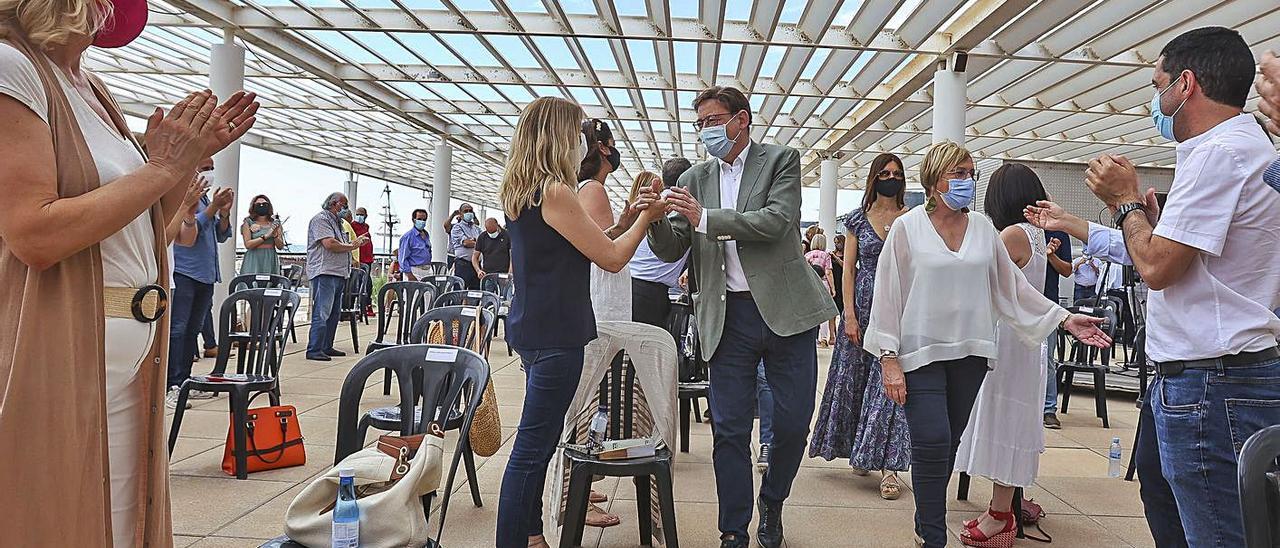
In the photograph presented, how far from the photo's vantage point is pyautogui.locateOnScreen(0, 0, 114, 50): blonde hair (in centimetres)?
150

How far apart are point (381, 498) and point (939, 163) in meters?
2.37

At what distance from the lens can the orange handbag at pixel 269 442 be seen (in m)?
4.40

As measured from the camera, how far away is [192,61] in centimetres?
1289

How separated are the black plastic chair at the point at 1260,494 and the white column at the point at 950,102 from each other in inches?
345

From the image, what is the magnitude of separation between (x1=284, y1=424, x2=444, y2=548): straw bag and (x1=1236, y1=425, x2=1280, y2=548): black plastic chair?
1837mm

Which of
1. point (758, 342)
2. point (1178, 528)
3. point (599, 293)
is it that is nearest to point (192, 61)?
point (599, 293)

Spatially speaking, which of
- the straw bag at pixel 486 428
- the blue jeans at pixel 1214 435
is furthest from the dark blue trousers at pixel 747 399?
the blue jeans at pixel 1214 435

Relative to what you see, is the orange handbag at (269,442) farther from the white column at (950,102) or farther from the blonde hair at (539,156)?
the white column at (950,102)

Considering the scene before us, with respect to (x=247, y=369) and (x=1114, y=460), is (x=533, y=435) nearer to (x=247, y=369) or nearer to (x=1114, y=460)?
(x=247, y=369)

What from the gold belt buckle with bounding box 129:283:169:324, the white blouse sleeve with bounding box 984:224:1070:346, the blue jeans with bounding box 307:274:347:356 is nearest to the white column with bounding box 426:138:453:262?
the blue jeans with bounding box 307:274:347:356

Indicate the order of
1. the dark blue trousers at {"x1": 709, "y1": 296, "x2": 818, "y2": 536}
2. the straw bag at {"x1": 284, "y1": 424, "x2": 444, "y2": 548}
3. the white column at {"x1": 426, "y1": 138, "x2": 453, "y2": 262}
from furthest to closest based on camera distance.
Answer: the white column at {"x1": 426, "y1": 138, "x2": 453, "y2": 262}
the dark blue trousers at {"x1": 709, "y1": 296, "x2": 818, "y2": 536}
the straw bag at {"x1": 284, "y1": 424, "x2": 444, "y2": 548}

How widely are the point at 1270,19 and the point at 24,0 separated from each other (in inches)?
414

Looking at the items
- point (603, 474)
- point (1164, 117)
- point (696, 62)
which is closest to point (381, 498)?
point (603, 474)

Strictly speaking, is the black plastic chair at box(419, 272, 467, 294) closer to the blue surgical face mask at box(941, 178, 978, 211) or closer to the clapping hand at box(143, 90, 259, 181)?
the blue surgical face mask at box(941, 178, 978, 211)
